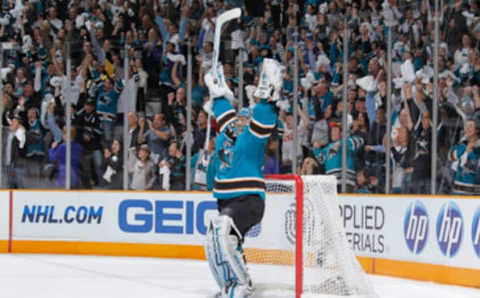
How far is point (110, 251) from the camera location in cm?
930

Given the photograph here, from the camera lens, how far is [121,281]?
671cm

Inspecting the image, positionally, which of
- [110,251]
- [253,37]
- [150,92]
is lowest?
[110,251]

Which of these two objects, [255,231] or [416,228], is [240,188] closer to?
[255,231]

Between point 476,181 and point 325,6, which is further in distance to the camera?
point 325,6

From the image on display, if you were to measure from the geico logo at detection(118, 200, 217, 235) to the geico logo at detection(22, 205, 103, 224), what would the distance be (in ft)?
1.04

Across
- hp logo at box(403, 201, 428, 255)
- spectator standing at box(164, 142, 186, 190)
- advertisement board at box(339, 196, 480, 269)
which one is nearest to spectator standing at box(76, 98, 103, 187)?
spectator standing at box(164, 142, 186, 190)

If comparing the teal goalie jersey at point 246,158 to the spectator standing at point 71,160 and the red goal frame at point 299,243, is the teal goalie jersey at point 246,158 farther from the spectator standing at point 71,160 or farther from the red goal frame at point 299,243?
the spectator standing at point 71,160

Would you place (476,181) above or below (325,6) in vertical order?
below

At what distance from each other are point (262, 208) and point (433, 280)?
2349 mm

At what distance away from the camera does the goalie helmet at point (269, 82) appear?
4.88 metres

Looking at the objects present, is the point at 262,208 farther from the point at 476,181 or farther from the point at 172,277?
the point at 476,181

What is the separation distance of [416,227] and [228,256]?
8.49ft

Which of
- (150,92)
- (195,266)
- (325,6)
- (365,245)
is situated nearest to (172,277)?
(195,266)

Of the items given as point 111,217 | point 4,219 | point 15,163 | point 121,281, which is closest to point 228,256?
point 121,281
